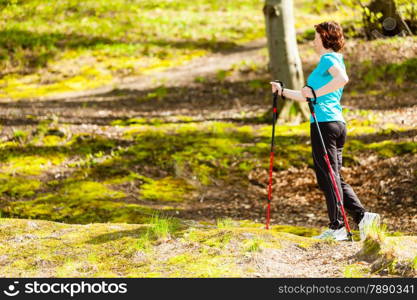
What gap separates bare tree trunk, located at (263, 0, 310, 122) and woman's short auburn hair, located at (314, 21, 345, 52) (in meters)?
7.27

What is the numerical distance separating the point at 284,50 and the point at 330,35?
7421 millimetres

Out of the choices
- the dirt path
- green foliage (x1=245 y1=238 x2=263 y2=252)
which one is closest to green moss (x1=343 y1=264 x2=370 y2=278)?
green foliage (x1=245 y1=238 x2=263 y2=252)

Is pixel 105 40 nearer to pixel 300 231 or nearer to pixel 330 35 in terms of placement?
pixel 300 231

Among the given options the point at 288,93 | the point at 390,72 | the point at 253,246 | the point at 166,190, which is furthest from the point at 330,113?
the point at 390,72

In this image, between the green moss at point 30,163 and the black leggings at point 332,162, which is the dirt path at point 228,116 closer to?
the green moss at point 30,163

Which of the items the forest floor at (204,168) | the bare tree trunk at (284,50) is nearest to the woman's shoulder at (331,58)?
the forest floor at (204,168)

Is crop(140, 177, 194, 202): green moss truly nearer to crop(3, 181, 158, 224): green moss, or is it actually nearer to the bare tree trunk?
crop(3, 181, 158, 224): green moss

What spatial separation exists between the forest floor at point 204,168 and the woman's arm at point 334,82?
5.14 feet

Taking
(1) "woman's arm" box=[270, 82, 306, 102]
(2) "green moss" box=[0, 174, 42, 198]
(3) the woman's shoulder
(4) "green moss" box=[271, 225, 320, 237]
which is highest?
(3) the woman's shoulder

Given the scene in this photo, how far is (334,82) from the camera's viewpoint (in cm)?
582

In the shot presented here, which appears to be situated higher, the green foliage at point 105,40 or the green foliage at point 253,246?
the green foliage at point 105,40

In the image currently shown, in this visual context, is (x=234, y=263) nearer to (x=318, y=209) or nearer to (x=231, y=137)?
(x=318, y=209)

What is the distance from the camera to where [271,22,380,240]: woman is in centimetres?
588

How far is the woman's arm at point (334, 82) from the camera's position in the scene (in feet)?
19.0
